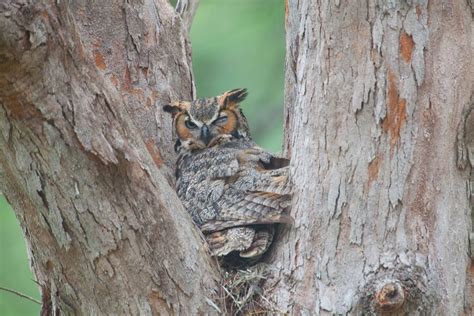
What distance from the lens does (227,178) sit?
13.1ft

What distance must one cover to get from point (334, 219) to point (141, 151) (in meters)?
0.72

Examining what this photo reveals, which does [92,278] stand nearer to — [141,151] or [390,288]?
[141,151]

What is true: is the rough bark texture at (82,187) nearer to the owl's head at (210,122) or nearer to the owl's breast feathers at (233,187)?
the owl's breast feathers at (233,187)

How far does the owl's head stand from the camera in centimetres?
445

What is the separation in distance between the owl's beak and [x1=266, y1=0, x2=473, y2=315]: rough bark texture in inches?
59.4

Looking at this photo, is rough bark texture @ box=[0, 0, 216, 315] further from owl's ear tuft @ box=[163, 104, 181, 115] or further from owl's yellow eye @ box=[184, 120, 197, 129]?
owl's yellow eye @ box=[184, 120, 197, 129]

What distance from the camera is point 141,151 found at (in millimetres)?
2736

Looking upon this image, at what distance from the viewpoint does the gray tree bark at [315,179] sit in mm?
2547

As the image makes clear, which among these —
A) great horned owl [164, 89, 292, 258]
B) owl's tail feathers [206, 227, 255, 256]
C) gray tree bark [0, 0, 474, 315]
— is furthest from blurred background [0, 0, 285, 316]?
gray tree bark [0, 0, 474, 315]

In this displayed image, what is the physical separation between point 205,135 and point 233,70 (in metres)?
4.04

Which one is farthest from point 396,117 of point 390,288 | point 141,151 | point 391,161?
point 141,151

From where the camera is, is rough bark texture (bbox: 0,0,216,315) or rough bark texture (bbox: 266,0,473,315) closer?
rough bark texture (bbox: 0,0,216,315)

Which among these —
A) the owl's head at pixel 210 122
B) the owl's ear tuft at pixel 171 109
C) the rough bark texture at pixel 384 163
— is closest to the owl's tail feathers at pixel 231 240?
the rough bark texture at pixel 384 163

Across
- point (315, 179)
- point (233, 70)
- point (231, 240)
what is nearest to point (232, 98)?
point (231, 240)
